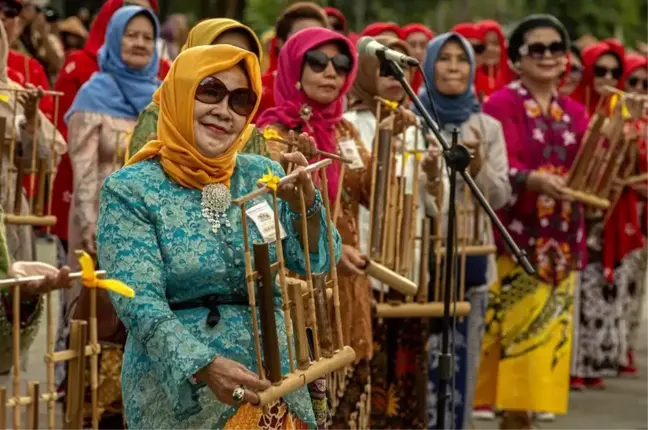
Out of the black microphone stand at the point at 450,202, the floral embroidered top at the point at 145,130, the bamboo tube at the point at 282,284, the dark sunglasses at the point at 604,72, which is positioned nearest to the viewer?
the bamboo tube at the point at 282,284

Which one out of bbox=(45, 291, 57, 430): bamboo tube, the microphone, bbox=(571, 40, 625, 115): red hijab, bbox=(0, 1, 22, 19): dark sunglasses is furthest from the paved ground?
bbox=(45, 291, 57, 430): bamboo tube

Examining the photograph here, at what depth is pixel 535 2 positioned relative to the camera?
26.9m

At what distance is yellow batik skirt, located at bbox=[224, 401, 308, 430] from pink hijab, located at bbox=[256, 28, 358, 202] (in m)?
2.09

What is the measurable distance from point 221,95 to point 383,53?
171 centimetres

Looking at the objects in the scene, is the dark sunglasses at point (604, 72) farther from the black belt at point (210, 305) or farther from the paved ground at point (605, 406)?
the black belt at point (210, 305)

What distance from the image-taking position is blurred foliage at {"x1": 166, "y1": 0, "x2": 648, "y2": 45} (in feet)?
82.9

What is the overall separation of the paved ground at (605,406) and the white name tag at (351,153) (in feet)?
8.28

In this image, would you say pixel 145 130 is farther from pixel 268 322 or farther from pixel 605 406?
pixel 605 406

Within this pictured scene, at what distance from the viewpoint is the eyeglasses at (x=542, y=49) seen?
30.4 feet

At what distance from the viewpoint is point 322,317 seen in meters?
4.99

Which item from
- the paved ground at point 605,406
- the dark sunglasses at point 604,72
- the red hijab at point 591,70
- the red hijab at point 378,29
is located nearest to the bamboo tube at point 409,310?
the paved ground at point 605,406

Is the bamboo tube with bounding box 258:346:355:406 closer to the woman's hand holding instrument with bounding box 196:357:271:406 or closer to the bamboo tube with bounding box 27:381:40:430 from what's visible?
the woman's hand holding instrument with bounding box 196:357:271:406

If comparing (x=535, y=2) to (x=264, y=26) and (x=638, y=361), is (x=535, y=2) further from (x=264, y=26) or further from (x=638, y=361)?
(x=638, y=361)

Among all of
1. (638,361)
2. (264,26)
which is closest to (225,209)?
→ (638,361)
